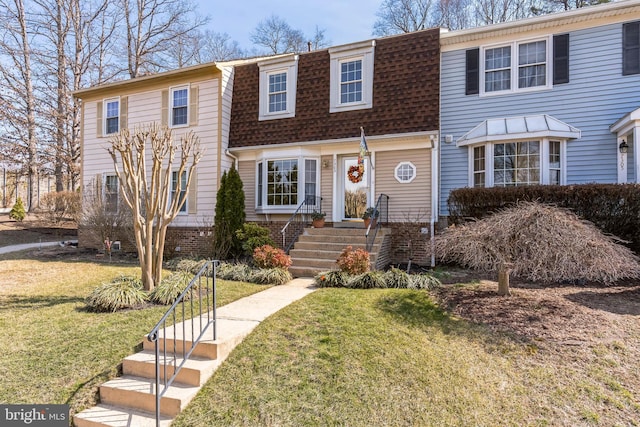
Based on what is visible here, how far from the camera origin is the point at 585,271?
16.4 feet

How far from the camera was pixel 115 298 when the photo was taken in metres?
5.91

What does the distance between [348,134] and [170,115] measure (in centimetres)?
662

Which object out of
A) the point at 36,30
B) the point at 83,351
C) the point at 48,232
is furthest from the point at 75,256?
the point at 36,30

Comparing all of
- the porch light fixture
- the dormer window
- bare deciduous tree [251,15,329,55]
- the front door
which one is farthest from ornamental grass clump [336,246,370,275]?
bare deciduous tree [251,15,329,55]

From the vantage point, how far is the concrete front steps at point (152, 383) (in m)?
3.64

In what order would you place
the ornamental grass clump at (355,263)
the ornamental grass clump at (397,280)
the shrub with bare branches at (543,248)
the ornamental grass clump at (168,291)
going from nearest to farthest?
the shrub with bare branches at (543,248) < the ornamental grass clump at (168,291) < the ornamental grass clump at (397,280) < the ornamental grass clump at (355,263)

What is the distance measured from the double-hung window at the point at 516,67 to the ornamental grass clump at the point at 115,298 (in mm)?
9973

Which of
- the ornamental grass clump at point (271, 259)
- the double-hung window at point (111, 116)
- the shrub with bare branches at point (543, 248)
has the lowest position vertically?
the ornamental grass clump at point (271, 259)

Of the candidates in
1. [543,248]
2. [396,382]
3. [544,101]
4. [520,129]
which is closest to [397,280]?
[543,248]

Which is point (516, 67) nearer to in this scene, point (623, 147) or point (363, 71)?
point (623, 147)

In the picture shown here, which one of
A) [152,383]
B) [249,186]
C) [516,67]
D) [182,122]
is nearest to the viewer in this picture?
[152,383]

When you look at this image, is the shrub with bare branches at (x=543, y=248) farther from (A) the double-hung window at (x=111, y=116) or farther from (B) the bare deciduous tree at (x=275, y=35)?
(B) the bare deciduous tree at (x=275, y=35)

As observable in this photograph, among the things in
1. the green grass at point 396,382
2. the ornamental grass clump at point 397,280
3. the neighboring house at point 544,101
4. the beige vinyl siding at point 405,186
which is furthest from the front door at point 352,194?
the green grass at point 396,382

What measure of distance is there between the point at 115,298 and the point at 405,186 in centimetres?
771
